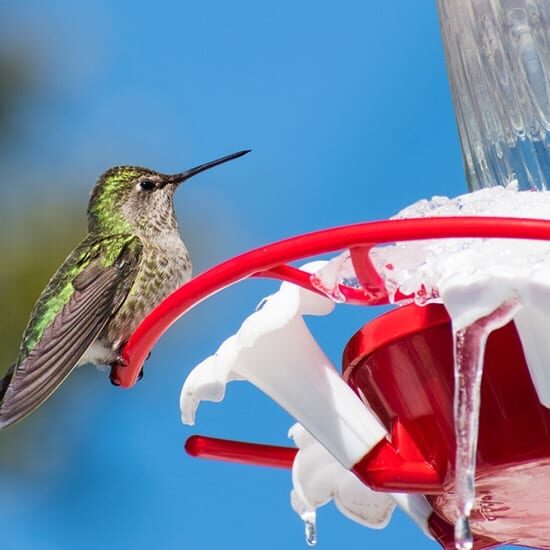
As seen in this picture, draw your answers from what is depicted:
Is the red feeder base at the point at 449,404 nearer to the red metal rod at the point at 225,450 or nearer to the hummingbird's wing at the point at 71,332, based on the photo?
the red metal rod at the point at 225,450

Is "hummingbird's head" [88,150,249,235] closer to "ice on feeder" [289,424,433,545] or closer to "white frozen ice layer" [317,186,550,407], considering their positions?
"ice on feeder" [289,424,433,545]

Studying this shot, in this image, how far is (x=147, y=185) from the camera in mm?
6461

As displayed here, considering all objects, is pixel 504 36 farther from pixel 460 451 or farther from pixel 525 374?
pixel 460 451

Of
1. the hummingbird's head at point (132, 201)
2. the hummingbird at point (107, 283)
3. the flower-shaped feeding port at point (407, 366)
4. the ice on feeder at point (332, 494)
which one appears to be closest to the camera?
the flower-shaped feeding port at point (407, 366)

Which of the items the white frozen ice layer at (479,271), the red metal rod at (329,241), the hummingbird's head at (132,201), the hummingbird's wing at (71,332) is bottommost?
the hummingbird's wing at (71,332)

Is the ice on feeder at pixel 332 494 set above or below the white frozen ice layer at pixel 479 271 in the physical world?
below

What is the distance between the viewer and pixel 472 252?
2574mm

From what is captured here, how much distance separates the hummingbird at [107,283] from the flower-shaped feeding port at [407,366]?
1.69 metres

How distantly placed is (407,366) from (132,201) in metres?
3.72

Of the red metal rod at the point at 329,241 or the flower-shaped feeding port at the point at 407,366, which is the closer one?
→ the red metal rod at the point at 329,241

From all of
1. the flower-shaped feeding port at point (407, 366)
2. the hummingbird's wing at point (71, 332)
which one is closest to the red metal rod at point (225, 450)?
the flower-shaped feeding port at point (407, 366)

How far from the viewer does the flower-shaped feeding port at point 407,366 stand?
8.25 ft

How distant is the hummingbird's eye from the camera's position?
6.42 meters

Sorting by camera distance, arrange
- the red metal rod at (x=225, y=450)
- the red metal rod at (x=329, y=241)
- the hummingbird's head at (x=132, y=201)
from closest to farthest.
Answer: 1. the red metal rod at (x=329, y=241)
2. the red metal rod at (x=225, y=450)
3. the hummingbird's head at (x=132, y=201)
